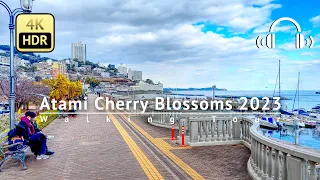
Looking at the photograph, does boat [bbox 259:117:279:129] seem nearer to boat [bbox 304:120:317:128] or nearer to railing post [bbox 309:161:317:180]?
boat [bbox 304:120:317:128]

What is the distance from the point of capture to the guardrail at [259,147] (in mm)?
4836

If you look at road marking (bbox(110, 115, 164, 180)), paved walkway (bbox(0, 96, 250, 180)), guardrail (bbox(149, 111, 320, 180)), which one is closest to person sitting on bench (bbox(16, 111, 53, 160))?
paved walkway (bbox(0, 96, 250, 180))

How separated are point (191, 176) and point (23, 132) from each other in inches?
225

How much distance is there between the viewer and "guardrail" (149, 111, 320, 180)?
15.9 feet

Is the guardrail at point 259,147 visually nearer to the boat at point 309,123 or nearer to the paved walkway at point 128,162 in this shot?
the paved walkway at point 128,162

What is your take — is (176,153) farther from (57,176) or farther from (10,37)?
(10,37)

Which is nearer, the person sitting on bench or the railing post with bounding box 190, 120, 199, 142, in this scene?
the person sitting on bench

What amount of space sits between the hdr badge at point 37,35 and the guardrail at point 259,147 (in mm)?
5861

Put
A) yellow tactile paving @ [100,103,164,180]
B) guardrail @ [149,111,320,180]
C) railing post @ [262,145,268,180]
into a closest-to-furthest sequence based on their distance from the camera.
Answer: guardrail @ [149,111,320,180]
railing post @ [262,145,268,180]
yellow tactile paving @ [100,103,164,180]

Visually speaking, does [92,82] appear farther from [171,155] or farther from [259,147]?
[259,147]

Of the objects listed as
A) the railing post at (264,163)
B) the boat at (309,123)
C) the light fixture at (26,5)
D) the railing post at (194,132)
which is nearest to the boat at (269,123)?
the boat at (309,123)

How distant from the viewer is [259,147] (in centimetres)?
712

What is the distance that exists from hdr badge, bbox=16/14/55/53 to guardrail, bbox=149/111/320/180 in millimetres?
5861

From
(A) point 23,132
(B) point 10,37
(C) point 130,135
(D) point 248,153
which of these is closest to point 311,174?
(D) point 248,153
